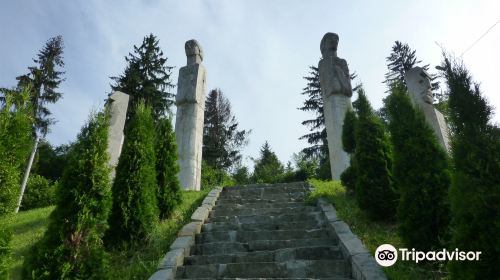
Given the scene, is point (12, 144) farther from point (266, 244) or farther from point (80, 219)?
point (266, 244)

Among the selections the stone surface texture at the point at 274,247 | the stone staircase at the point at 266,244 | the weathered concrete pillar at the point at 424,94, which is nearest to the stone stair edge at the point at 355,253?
the stone surface texture at the point at 274,247

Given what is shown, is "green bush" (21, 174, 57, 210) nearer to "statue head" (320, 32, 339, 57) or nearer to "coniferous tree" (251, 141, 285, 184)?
"coniferous tree" (251, 141, 285, 184)

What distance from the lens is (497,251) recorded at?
3148 millimetres

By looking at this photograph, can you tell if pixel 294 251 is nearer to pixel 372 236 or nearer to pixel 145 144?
pixel 372 236

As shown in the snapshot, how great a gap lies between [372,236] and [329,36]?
975 centimetres

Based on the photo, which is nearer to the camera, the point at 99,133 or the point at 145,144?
the point at 99,133

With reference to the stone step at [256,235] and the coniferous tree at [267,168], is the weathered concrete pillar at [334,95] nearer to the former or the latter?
the stone step at [256,235]

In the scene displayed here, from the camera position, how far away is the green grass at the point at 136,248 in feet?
17.6

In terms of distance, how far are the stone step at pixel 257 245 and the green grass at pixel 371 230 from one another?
0.65 metres

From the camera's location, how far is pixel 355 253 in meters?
4.93

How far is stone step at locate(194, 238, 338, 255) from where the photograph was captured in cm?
597

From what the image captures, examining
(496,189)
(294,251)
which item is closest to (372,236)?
(294,251)

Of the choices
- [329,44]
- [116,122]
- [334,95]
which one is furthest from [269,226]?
[329,44]

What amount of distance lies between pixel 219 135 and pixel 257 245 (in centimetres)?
2404
